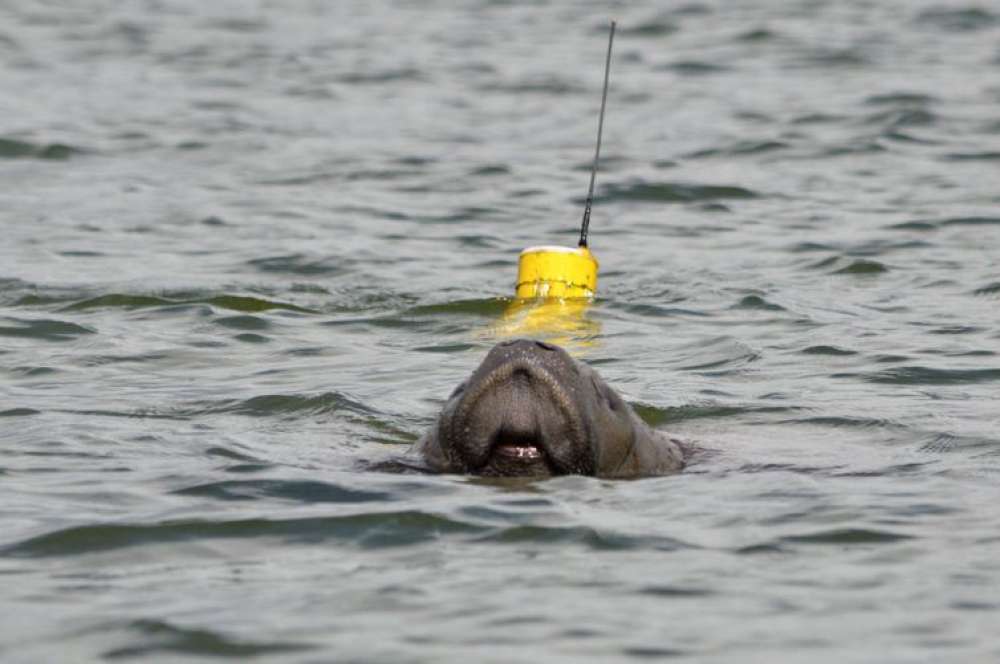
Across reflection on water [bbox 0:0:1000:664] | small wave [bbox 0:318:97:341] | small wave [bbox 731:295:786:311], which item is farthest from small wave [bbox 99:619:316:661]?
small wave [bbox 731:295:786:311]

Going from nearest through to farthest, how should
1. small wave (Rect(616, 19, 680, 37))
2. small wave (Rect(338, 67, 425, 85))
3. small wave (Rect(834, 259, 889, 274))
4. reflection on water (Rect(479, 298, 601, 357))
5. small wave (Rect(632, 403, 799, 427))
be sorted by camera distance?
small wave (Rect(632, 403, 799, 427)), reflection on water (Rect(479, 298, 601, 357)), small wave (Rect(834, 259, 889, 274)), small wave (Rect(338, 67, 425, 85)), small wave (Rect(616, 19, 680, 37))

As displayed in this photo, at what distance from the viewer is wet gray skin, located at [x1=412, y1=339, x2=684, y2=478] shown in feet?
25.3

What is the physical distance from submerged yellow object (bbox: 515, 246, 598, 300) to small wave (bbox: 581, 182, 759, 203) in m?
5.37

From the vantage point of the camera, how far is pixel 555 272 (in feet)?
41.3

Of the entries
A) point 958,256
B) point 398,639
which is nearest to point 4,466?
point 398,639

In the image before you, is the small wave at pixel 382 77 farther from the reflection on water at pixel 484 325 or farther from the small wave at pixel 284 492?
the small wave at pixel 284 492

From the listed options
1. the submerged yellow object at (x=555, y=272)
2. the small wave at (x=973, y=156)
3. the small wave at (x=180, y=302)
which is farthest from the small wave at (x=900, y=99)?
the small wave at (x=180, y=302)

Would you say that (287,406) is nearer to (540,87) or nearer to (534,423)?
(534,423)

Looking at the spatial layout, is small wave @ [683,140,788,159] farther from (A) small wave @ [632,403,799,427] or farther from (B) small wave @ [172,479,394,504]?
(B) small wave @ [172,479,394,504]

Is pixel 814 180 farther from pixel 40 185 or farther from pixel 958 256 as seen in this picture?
pixel 40 185

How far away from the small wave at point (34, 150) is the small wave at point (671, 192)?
5209 millimetres

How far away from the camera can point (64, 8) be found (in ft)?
99.8

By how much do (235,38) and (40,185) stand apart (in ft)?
32.1

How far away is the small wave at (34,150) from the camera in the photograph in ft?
64.5
